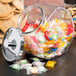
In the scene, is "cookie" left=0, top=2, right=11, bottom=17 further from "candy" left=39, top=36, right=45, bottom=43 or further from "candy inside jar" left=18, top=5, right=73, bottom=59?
"candy" left=39, top=36, right=45, bottom=43

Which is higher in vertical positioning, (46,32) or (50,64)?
(46,32)

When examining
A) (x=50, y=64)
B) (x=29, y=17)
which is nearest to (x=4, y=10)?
(x=29, y=17)

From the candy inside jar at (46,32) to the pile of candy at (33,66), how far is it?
2.0 inches

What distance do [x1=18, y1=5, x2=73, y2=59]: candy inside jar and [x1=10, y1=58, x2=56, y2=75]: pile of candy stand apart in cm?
5

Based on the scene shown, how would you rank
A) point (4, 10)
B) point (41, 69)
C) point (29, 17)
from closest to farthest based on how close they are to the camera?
point (41, 69) → point (29, 17) → point (4, 10)

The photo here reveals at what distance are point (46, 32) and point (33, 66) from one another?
13cm

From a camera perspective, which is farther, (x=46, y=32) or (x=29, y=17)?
(x=29, y=17)

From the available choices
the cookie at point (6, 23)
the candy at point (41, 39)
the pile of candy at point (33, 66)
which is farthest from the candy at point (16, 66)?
the cookie at point (6, 23)

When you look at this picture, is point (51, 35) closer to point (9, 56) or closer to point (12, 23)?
point (9, 56)

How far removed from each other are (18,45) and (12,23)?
361 millimetres

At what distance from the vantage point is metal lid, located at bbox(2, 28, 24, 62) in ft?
1.74

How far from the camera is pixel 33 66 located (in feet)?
1.78

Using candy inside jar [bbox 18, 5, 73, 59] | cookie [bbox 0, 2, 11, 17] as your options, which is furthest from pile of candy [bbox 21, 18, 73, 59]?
cookie [bbox 0, 2, 11, 17]

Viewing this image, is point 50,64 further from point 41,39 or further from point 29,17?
point 29,17
